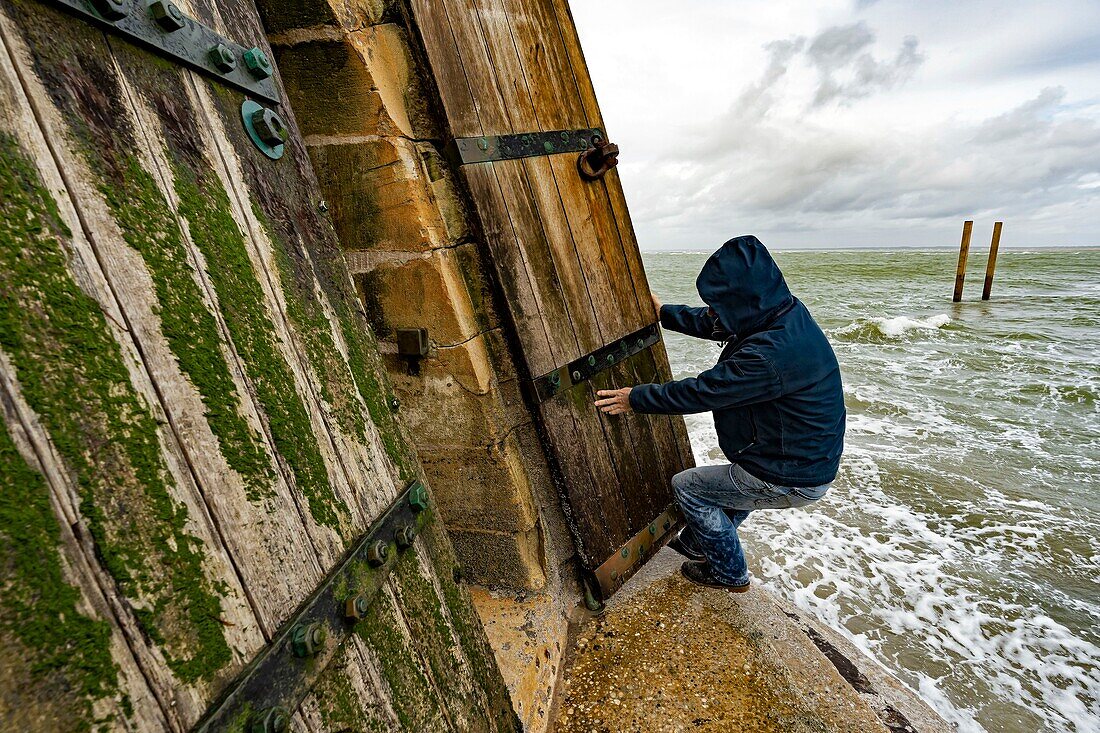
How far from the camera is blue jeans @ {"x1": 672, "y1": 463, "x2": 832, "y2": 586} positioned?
245cm

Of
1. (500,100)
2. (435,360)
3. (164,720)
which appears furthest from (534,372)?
(164,720)

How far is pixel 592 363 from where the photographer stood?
235 cm

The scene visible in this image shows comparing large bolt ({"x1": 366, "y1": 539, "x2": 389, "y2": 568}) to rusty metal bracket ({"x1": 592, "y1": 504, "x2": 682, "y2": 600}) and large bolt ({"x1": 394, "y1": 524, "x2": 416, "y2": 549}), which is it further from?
rusty metal bracket ({"x1": 592, "y1": 504, "x2": 682, "y2": 600})

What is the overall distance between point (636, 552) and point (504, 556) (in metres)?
0.72

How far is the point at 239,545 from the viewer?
2.80 feet

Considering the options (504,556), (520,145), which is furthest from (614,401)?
(520,145)

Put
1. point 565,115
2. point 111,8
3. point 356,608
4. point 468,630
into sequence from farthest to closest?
point 565,115
point 468,630
point 356,608
point 111,8

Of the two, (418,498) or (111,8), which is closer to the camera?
(111,8)

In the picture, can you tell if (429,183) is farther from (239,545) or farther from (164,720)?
(164,720)

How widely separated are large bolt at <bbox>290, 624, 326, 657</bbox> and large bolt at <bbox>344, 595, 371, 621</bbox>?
0.30ft

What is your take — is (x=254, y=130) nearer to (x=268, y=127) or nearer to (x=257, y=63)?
(x=268, y=127)

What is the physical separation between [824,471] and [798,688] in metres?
0.93

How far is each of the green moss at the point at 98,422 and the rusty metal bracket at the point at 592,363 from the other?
149cm

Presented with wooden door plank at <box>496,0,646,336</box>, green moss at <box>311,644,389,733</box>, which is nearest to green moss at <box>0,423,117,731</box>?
green moss at <box>311,644,389,733</box>
